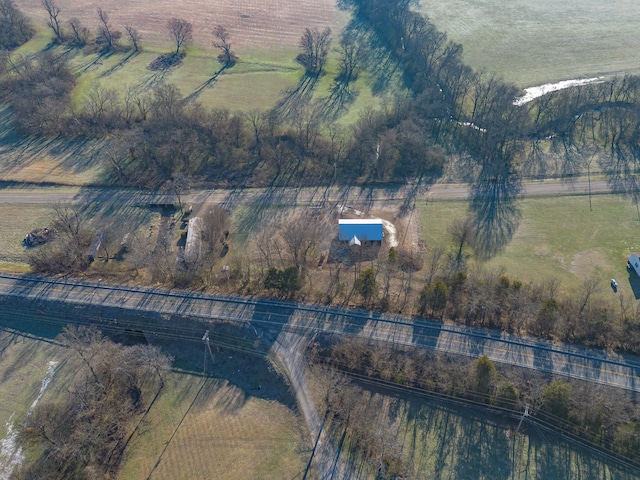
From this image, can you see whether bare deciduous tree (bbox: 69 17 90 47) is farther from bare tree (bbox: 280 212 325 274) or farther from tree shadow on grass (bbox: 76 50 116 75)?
bare tree (bbox: 280 212 325 274)

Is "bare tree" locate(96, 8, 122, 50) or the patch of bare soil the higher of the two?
"bare tree" locate(96, 8, 122, 50)

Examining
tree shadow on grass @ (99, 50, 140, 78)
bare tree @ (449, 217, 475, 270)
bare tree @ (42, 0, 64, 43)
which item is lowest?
bare tree @ (449, 217, 475, 270)

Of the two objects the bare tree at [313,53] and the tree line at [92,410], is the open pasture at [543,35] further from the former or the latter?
the tree line at [92,410]

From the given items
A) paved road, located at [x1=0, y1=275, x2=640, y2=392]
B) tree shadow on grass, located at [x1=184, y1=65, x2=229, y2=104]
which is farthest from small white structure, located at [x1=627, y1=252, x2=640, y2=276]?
tree shadow on grass, located at [x1=184, y1=65, x2=229, y2=104]

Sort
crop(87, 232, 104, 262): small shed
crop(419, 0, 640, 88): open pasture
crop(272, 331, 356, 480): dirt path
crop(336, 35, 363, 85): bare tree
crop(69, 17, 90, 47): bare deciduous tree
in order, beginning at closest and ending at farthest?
crop(272, 331, 356, 480): dirt path, crop(87, 232, 104, 262): small shed, crop(336, 35, 363, 85): bare tree, crop(419, 0, 640, 88): open pasture, crop(69, 17, 90, 47): bare deciduous tree

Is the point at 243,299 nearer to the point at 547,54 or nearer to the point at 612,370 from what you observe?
the point at 612,370

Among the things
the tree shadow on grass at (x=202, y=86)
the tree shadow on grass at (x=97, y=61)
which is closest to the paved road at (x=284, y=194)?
A: the tree shadow on grass at (x=202, y=86)
